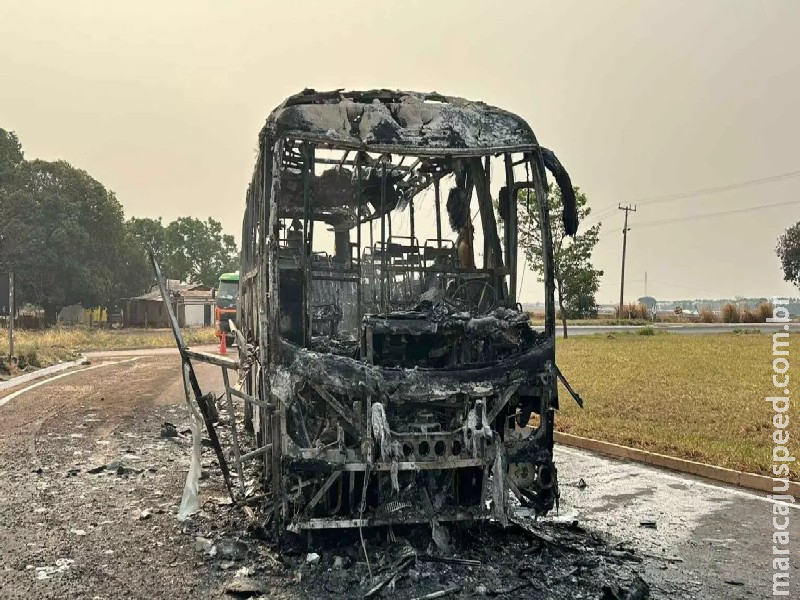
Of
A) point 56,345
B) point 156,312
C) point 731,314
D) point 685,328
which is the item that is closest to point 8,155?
point 156,312

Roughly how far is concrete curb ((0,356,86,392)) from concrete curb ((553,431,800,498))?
11691mm

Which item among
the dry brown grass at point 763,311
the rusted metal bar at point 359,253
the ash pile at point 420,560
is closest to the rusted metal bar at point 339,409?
the ash pile at point 420,560

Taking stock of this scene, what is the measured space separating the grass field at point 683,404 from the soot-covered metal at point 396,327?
3.62 meters

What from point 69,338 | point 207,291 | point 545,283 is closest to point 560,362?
point 545,283

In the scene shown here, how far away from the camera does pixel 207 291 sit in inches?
2122

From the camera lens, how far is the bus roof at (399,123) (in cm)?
508

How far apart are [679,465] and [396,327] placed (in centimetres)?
447

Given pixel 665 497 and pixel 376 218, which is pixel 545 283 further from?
pixel 665 497

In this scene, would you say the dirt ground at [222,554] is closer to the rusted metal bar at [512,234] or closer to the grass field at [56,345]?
the rusted metal bar at [512,234]

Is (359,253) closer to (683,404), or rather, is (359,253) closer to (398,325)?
(398,325)

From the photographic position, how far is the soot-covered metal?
15.0ft

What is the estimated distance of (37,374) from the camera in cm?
1652

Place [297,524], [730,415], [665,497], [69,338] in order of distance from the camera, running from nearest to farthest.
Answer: [297,524], [665,497], [730,415], [69,338]

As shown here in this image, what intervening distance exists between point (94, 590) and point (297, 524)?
126cm
